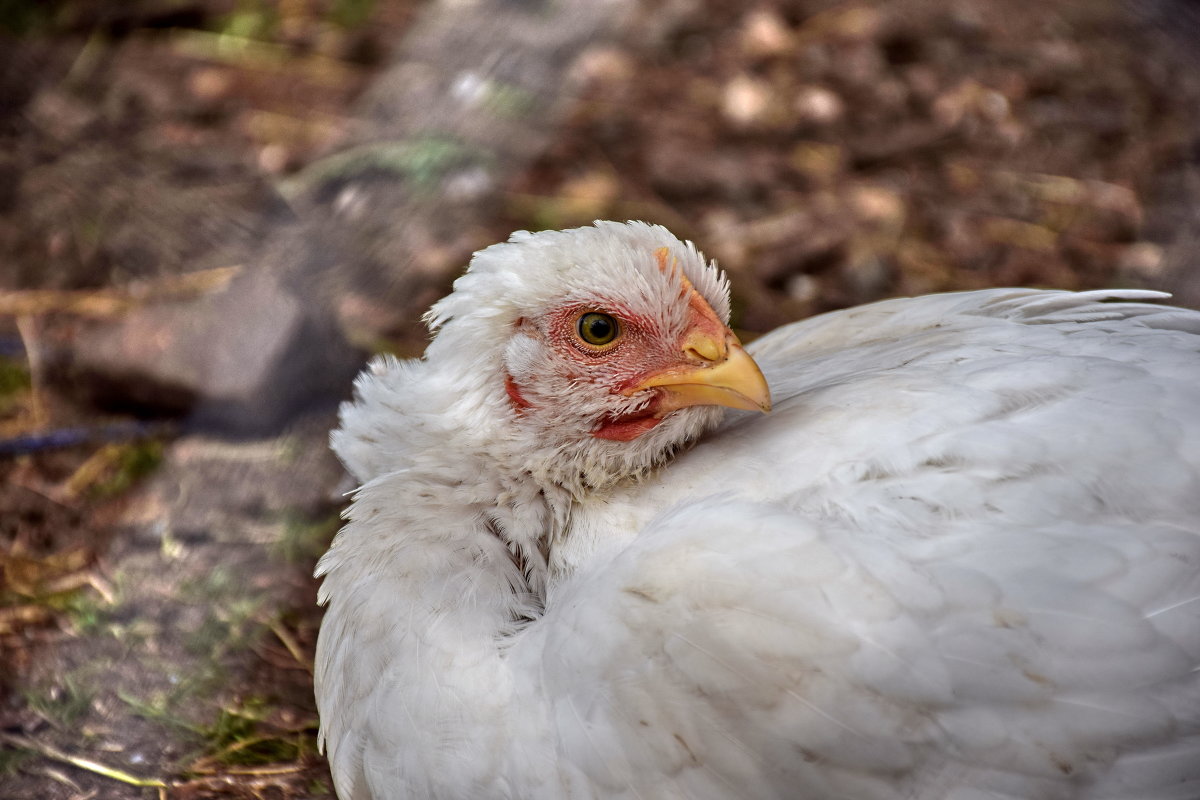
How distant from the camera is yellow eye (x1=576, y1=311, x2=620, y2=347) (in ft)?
5.41

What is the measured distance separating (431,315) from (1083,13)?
3.68 m

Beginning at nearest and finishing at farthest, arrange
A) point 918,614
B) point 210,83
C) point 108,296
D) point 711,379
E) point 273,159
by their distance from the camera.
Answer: point 918,614 → point 711,379 → point 108,296 → point 273,159 → point 210,83

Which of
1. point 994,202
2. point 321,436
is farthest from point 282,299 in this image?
point 994,202

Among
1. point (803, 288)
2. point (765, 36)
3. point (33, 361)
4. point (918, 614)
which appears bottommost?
point (33, 361)

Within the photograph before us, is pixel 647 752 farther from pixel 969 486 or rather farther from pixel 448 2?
pixel 448 2

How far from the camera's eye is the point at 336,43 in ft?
14.2

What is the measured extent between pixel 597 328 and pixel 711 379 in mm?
199

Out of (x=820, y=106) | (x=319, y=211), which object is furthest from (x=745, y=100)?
(x=319, y=211)

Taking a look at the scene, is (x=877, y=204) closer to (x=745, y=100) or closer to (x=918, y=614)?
(x=745, y=100)

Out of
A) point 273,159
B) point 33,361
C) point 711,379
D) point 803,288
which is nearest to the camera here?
point 711,379

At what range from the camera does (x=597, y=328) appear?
166 centimetres

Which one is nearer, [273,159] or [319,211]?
[319,211]

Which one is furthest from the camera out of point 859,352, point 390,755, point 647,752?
point 859,352

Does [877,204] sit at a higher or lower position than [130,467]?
higher
